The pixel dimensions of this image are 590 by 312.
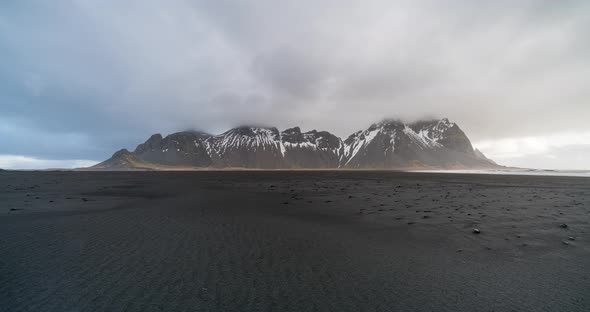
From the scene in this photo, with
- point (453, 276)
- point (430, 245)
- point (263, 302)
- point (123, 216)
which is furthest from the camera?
point (123, 216)

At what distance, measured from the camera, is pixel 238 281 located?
7383 mm

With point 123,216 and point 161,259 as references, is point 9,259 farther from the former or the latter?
point 123,216

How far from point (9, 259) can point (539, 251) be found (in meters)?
21.1

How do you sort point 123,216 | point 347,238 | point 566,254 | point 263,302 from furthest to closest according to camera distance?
point 123,216, point 347,238, point 566,254, point 263,302

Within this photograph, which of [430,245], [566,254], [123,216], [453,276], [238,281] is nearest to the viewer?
[238,281]

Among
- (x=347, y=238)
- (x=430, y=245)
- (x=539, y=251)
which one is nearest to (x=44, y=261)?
(x=347, y=238)

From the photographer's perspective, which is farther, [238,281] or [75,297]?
[238,281]

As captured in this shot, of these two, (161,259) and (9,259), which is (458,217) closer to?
(161,259)

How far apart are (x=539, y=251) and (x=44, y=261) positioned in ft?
64.3

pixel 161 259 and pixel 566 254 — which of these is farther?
pixel 566 254

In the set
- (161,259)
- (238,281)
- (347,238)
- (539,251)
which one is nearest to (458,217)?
(539,251)

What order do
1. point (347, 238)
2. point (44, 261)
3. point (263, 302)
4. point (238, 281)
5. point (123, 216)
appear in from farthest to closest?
point (123, 216) → point (347, 238) → point (44, 261) → point (238, 281) → point (263, 302)

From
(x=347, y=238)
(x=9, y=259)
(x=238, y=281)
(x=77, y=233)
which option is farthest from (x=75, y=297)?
(x=347, y=238)

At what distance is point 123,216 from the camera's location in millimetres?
17547
